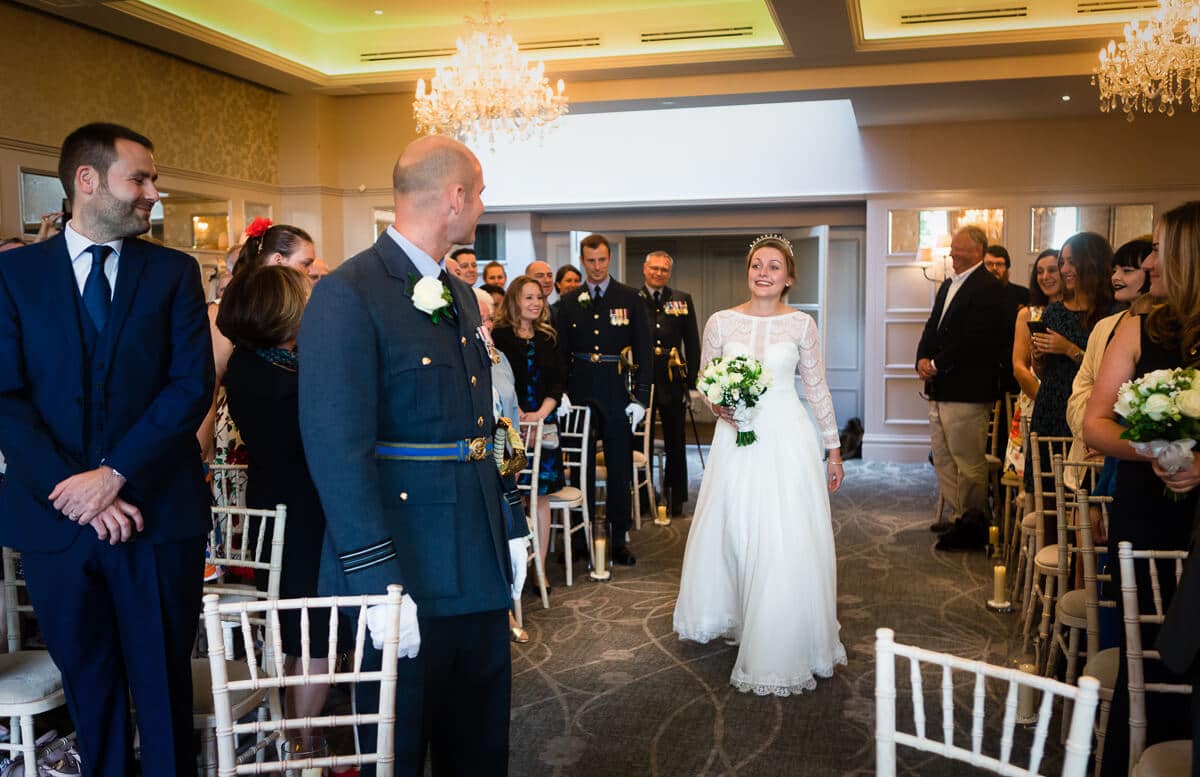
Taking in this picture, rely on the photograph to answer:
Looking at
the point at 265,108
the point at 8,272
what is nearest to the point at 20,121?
the point at 265,108

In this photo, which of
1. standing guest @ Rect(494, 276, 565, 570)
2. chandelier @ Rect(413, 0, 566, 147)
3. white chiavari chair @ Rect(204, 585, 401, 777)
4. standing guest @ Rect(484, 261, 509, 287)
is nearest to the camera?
white chiavari chair @ Rect(204, 585, 401, 777)

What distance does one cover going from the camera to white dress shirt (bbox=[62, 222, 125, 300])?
2.51 m

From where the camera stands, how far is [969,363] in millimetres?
6223

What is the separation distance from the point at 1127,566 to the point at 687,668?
2395mm

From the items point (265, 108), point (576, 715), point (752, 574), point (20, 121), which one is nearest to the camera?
point (576, 715)

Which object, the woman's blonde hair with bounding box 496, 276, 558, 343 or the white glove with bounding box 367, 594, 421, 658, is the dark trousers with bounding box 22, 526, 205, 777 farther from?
the woman's blonde hair with bounding box 496, 276, 558, 343

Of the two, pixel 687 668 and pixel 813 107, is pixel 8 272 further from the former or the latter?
pixel 813 107

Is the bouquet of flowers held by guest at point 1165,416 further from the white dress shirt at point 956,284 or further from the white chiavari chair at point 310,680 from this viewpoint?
the white dress shirt at point 956,284

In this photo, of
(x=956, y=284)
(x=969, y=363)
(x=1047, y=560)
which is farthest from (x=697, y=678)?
(x=956, y=284)

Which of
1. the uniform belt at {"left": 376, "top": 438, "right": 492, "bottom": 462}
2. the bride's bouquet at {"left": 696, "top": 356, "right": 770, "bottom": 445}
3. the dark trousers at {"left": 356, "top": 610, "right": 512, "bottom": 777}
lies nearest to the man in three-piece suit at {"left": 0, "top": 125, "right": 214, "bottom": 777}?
the dark trousers at {"left": 356, "top": 610, "right": 512, "bottom": 777}

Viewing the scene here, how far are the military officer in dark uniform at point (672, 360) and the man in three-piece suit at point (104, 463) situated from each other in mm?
5085

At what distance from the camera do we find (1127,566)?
2.20 metres

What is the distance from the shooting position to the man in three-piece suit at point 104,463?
2.41m

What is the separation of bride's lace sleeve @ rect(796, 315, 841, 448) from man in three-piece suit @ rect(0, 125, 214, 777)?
265 cm
